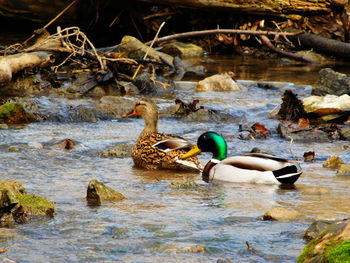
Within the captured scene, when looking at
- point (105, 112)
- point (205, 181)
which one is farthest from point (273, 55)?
point (205, 181)

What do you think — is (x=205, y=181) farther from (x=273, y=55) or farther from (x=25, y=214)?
(x=273, y=55)

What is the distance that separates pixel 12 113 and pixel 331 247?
7207 millimetres

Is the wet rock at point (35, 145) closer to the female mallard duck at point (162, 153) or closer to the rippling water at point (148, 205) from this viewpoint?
the rippling water at point (148, 205)

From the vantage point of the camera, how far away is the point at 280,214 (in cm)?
626

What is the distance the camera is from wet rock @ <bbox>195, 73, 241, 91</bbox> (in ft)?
45.4

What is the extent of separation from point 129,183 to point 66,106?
4175 mm

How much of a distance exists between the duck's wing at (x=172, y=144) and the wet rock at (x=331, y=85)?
4.55 m

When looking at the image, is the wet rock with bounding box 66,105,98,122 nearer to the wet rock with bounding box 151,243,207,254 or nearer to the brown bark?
the wet rock with bounding box 151,243,207,254

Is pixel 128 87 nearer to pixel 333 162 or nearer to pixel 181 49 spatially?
pixel 181 49

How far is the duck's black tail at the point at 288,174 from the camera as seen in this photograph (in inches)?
303

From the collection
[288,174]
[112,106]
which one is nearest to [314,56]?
[112,106]

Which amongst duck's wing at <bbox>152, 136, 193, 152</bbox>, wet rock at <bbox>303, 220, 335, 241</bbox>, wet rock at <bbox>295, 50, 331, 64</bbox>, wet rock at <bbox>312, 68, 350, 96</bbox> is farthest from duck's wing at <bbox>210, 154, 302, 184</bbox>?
wet rock at <bbox>295, 50, 331, 64</bbox>

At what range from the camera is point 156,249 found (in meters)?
5.44

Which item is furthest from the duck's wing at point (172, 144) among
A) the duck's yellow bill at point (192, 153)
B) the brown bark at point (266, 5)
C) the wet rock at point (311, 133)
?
the brown bark at point (266, 5)
